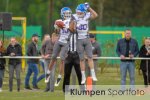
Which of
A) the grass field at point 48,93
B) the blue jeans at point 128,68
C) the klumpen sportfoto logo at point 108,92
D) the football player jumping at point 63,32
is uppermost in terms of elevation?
the football player jumping at point 63,32

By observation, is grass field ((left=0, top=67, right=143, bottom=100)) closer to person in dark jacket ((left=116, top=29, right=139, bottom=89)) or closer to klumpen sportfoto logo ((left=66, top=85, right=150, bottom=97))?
klumpen sportfoto logo ((left=66, top=85, right=150, bottom=97))

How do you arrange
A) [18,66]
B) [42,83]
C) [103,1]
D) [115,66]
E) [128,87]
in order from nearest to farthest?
[128,87] < [18,66] < [42,83] < [115,66] < [103,1]

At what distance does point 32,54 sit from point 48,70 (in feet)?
12.6

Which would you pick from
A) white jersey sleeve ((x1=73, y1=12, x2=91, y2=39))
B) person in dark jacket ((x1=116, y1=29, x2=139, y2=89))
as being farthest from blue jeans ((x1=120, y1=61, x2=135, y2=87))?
white jersey sleeve ((x1=73, y1=12, x2=91, y2=39))

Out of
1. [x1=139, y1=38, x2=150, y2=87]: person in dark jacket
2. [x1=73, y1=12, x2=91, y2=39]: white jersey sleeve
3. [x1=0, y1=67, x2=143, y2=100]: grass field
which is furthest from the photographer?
[x1=139, y1=38, x2=150, y2=87]: person in dark jacket

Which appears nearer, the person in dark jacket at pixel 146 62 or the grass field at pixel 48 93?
the grass field at pixel 48 93

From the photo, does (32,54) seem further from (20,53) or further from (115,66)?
(115,66)

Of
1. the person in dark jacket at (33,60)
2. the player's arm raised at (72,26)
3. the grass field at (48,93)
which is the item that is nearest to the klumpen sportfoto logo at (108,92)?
the grass field at (48,93)

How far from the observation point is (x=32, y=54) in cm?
2730

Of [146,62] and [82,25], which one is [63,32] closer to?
[82,25]

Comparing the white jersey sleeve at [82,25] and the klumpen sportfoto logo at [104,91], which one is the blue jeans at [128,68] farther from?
the white jersey sleeve at [82,25]

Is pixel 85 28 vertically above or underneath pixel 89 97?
above

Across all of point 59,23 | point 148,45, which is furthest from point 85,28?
point 148,45

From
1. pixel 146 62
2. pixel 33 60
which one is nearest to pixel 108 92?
pixel 146 62
